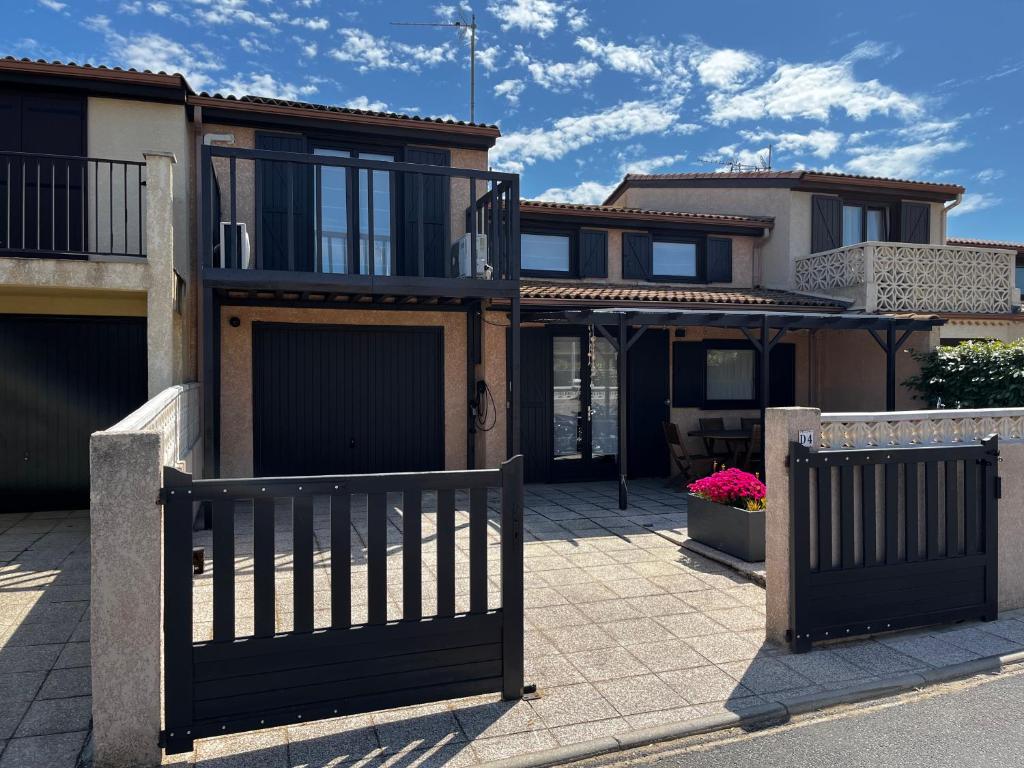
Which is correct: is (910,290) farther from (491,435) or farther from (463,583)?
(463,583)

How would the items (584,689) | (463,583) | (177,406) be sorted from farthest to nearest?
(177,406) → (463,583) → (584,689)

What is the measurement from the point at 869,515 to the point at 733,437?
18.6ft

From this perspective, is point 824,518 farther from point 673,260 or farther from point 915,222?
point 915,222

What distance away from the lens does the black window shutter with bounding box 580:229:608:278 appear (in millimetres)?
11672

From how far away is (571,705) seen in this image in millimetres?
3609

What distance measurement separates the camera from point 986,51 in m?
11.0

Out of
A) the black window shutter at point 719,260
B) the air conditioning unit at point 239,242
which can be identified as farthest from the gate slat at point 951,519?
the black window shutter at point 719,260

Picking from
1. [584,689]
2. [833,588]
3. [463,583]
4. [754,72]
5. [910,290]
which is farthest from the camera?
[910,290]

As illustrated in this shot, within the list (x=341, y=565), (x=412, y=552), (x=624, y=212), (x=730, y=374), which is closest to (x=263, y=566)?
(x=341, y=565)

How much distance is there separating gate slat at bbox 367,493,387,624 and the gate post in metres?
0.63

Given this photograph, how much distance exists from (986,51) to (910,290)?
389cm

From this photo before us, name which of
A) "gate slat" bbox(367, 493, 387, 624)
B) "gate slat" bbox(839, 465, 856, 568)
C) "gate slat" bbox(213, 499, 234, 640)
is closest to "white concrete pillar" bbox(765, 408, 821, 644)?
"gate slat" bbox(839, 465, 856, 568)

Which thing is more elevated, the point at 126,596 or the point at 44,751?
the point at 126,596

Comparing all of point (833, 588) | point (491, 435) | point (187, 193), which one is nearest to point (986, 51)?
point (491, 435)
